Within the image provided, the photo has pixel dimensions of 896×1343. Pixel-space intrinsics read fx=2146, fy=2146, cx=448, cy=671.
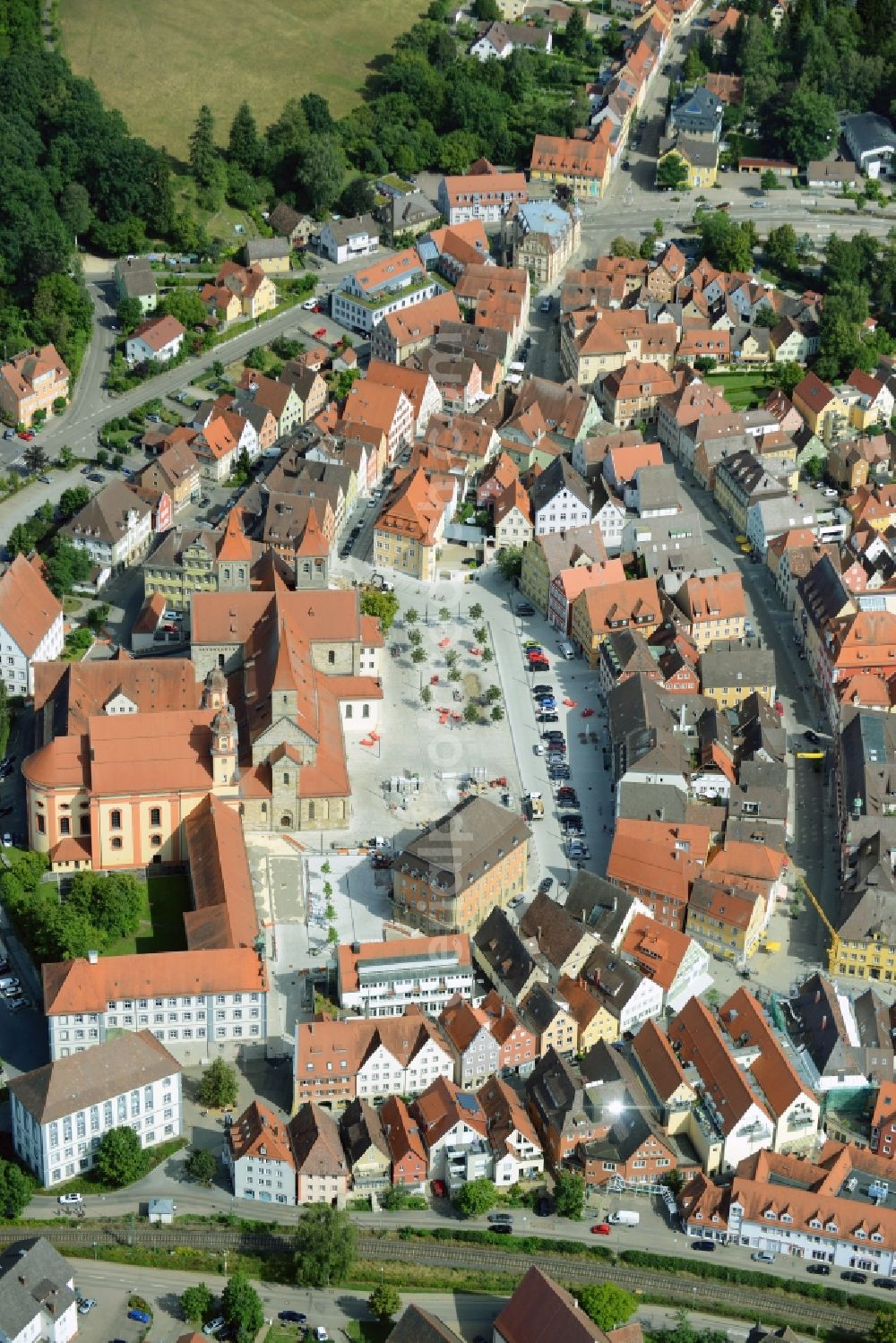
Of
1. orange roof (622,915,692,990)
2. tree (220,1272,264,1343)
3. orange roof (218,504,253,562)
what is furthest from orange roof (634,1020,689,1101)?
orange roof (218,504,253,562)

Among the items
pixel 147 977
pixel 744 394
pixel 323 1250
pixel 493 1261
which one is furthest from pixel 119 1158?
pixel 744 394

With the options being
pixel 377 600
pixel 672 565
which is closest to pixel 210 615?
pixel 377 600

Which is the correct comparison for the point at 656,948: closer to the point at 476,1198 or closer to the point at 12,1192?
the point at 476,1198

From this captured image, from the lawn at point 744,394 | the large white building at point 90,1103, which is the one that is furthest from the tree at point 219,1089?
the lawn at point 744,394

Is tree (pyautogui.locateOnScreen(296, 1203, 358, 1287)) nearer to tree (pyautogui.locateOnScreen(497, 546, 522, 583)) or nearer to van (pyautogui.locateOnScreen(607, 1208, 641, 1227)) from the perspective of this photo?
van (pyautogui.locateOnScreen(607, 1208, 641, 1227))

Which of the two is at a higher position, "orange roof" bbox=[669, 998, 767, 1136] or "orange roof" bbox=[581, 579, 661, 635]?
"orange roof" bbox=[581, 579, 661, 635]
